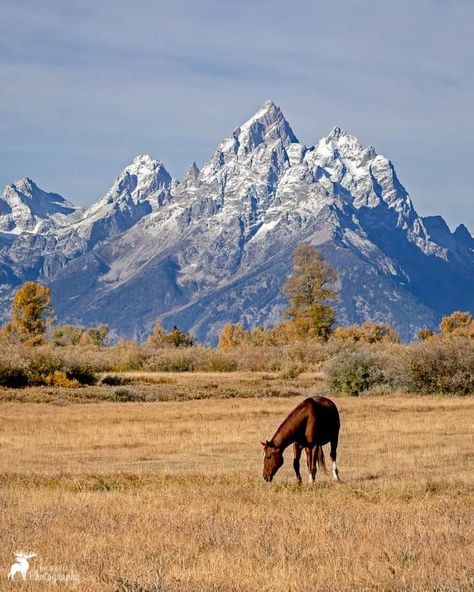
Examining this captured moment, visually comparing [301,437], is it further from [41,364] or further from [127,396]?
[41,364]

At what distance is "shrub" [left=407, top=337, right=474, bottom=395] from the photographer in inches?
2242

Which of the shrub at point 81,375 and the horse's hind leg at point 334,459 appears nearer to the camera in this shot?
the horse's hind leg at point 334,459

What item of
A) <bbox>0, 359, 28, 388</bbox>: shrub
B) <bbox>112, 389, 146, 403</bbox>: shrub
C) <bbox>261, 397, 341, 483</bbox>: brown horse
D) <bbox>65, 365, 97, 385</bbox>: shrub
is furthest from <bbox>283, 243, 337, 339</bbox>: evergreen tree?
<bbox>261, 397, 341, 483</bbox>: brown horse

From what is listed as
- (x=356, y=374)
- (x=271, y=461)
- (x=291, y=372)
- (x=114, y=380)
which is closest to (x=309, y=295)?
(x=291, y=372)

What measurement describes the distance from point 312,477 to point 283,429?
1.31 metres

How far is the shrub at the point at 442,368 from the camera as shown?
187ft

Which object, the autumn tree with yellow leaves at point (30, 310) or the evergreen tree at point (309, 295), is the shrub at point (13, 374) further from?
the autumn tree with yellow leaves at point (30, 310)

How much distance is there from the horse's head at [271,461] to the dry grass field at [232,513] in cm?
41

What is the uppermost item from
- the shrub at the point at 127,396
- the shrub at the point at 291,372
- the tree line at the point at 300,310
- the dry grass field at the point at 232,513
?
the tree line at the point at 300,310

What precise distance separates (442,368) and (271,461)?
3808 centimetres

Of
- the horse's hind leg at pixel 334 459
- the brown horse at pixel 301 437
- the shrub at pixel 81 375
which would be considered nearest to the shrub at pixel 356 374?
the shrub at pixel 81 375

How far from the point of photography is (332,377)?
2379 inches

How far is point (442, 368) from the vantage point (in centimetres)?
5769

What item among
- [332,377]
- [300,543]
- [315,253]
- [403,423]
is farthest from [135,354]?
[300,543]
